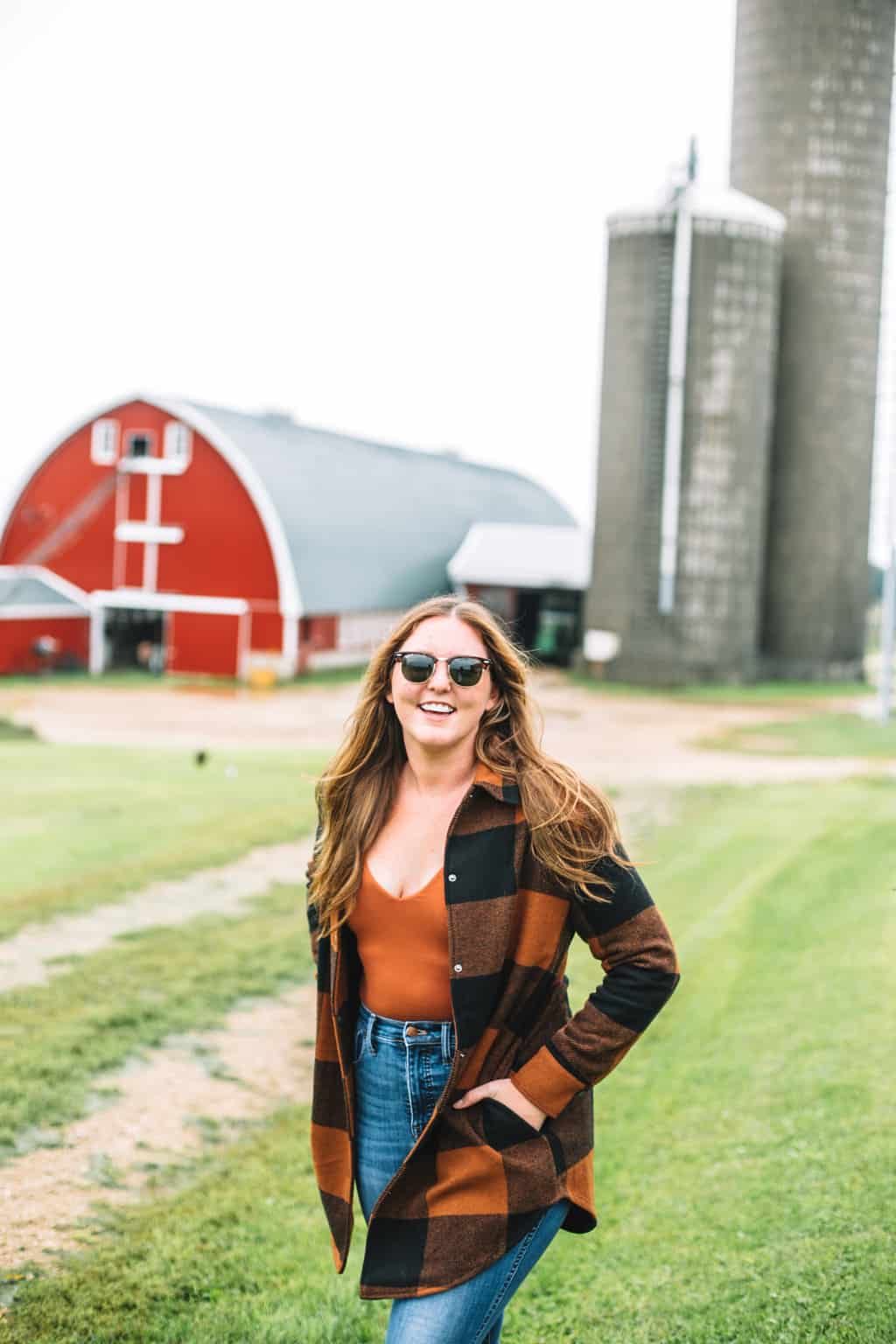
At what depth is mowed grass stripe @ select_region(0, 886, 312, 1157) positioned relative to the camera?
723 centimetres

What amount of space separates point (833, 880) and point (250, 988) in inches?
216

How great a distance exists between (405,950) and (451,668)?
71cm

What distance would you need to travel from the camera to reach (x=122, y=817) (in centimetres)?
1538

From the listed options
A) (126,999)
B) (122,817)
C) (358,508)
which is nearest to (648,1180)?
(126,999)

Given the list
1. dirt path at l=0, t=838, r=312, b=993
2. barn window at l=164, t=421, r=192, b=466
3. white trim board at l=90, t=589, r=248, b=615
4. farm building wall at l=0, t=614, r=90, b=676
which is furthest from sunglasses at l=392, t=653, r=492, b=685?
barn window at l=164, t=421, r=192, b=466

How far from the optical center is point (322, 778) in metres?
3.80

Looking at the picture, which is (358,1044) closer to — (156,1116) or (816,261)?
(156,1116)

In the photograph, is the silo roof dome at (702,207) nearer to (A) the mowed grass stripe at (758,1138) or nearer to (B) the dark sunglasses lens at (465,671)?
(A) the mowed grass stripe at (758,1138)

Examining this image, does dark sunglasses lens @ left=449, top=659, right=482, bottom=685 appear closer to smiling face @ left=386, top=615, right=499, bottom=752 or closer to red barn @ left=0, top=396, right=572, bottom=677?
smiling face @ left=386, top=615, right=499, bottom=752

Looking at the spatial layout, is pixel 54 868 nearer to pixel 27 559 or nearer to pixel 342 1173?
pixel 342 1173

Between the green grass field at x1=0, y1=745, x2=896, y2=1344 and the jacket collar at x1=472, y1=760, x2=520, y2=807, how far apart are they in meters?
0.83

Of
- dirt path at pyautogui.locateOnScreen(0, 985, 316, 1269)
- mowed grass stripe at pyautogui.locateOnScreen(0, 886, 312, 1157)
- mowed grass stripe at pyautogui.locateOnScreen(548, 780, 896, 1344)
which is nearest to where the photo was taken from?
mowed grass stripe at pyautogui.locateOnScreen(548, 780, 896, 1344)

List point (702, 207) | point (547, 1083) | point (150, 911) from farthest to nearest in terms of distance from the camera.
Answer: point (702, 207) < point (150, 911) < point (547, 1083)

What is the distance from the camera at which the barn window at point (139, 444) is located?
37.9 metres
